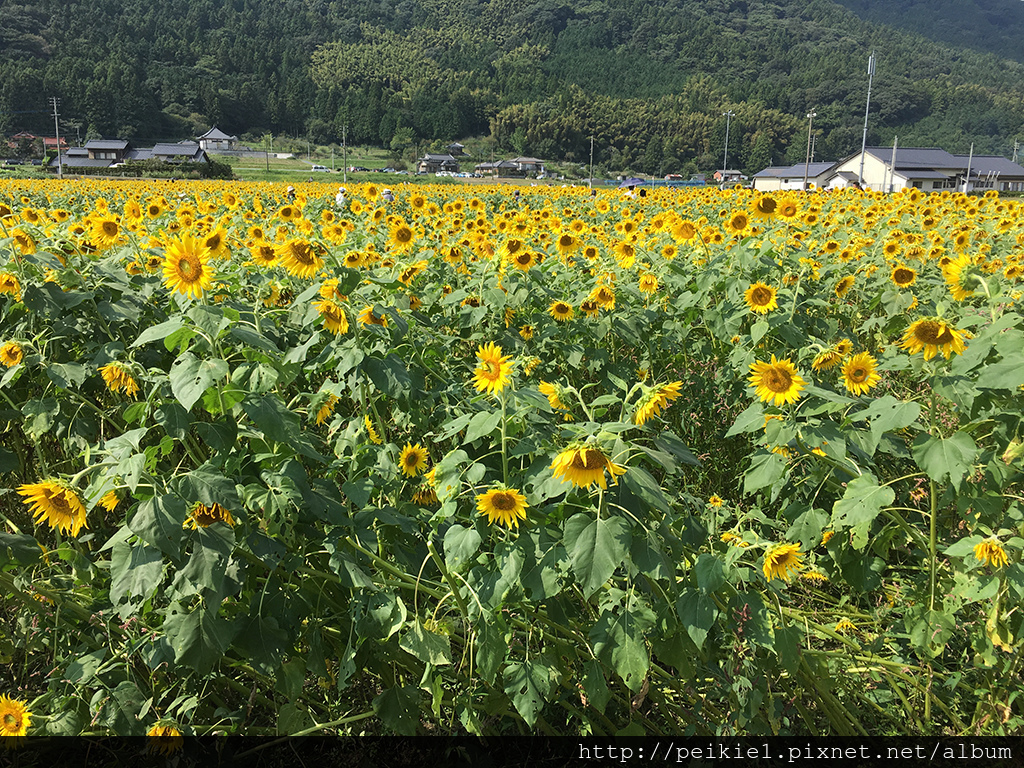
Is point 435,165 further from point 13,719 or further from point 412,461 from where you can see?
point 13,719

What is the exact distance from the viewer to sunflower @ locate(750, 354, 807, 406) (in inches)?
85.4

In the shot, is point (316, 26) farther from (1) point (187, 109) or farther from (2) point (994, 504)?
(2) point (994, 504)

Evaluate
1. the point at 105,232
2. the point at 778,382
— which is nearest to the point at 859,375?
the point at 778,382

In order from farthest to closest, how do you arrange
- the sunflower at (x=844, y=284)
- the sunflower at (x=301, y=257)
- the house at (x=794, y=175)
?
the house at (x=794, y=175), the sunflower at (x=844, y=284), the sunflower at (x=301, y=257)

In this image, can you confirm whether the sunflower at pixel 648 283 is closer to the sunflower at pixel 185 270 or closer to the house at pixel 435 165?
the sunflower at pixel 185 270

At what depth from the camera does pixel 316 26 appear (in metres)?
172

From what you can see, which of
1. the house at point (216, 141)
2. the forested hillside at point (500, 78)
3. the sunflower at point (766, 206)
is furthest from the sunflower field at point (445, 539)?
the forested hillside at point (500, 78)

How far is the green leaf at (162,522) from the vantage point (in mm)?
1408

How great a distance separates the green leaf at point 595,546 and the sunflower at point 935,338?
133cm

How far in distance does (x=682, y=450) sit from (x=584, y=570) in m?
0.41

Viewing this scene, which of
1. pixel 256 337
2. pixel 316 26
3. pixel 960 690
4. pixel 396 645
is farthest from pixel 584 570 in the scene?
pixel 316 26

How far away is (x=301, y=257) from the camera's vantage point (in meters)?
2.45

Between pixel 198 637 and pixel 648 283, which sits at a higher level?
pixel 648 283

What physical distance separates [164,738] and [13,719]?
0.35m
